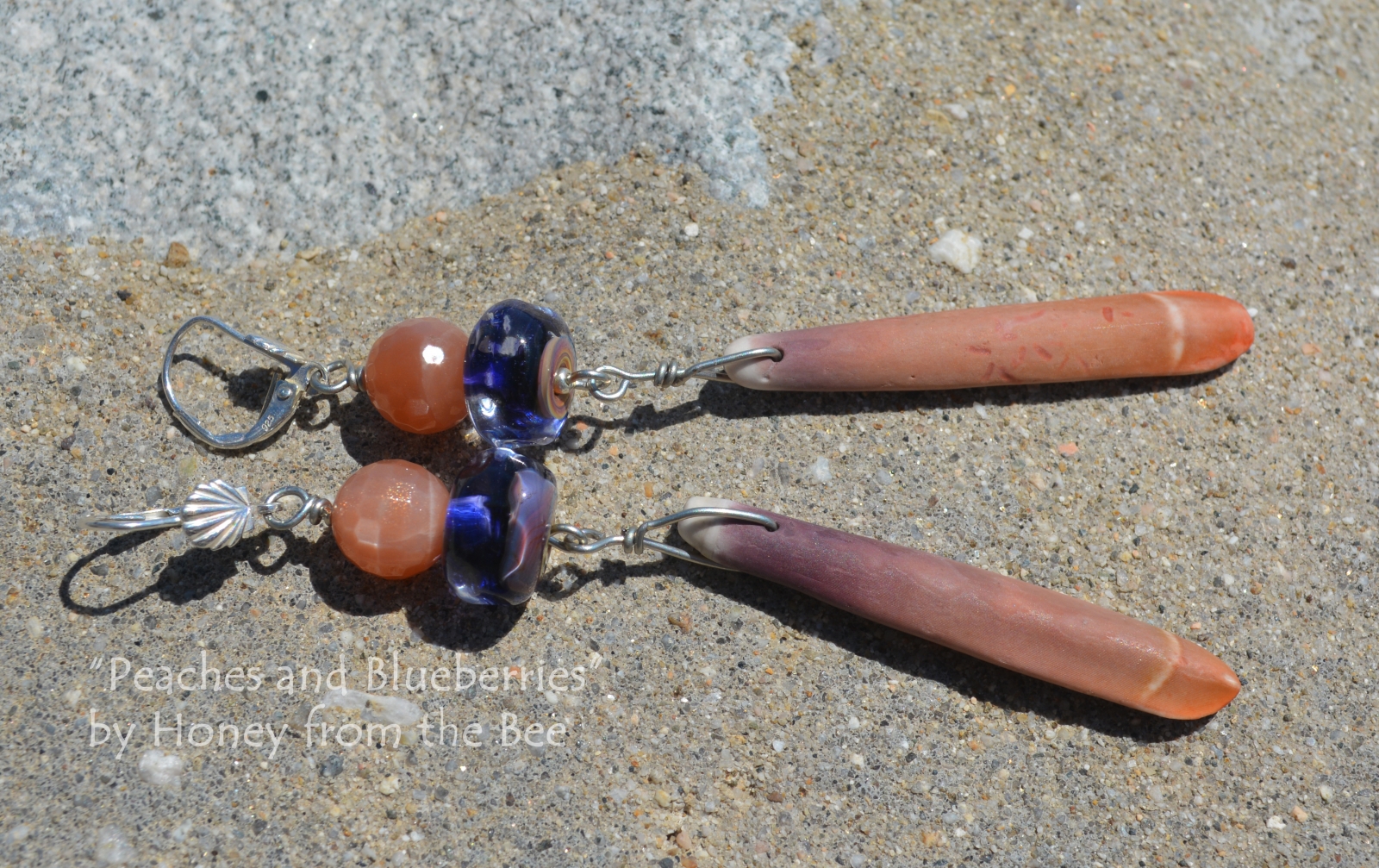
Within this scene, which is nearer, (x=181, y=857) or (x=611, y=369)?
(x=181, y=857)

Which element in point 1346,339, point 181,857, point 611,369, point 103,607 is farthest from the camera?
point 1346,339

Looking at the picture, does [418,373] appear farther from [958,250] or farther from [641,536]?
[958,250]

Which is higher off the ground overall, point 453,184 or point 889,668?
point 453,184

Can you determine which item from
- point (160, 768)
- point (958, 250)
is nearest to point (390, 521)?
point (160, 768)

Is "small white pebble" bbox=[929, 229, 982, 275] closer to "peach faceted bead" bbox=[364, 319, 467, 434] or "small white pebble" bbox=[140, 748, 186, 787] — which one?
"peach faceted bead" bbox=[364, 319, 467, 434]

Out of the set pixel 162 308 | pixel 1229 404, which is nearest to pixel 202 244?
pixel 162 308

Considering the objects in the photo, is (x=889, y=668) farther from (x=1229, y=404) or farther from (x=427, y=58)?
(x=427, y=58)
